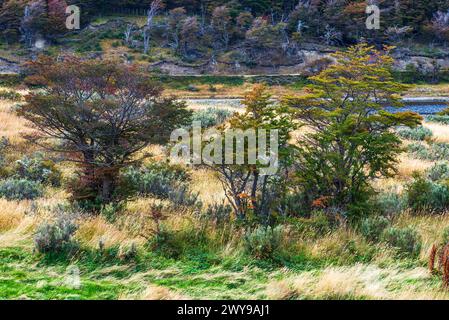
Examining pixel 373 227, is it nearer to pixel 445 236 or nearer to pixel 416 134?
pixel 445 236

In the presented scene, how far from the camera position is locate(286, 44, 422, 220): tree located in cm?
773

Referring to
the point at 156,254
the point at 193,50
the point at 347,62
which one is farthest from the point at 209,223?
the point at 193,50

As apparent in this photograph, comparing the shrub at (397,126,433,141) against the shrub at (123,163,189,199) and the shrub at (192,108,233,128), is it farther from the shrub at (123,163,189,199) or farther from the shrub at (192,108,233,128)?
A: the shrub at (123,163,189,199)

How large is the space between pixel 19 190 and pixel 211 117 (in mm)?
11191

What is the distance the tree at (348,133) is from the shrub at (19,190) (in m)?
5.17

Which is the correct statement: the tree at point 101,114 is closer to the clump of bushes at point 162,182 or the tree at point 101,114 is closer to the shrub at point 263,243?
the clump of bushes at point 162,182

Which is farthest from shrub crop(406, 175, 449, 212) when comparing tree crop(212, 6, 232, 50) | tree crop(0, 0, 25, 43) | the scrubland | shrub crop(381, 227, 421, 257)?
tree crop(0, 0, 25, 43)

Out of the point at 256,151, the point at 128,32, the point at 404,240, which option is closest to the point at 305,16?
the point at 128,32

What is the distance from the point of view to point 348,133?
8047mm

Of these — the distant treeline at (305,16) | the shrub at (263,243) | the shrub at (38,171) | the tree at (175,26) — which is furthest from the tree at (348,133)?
the distant treeline at (305,16)

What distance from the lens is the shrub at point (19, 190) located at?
881 cm

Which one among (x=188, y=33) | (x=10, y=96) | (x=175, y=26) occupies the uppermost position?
(x=175, y=26)

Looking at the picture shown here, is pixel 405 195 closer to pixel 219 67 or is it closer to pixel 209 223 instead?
pixel 209 223

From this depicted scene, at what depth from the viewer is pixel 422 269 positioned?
586 cm
